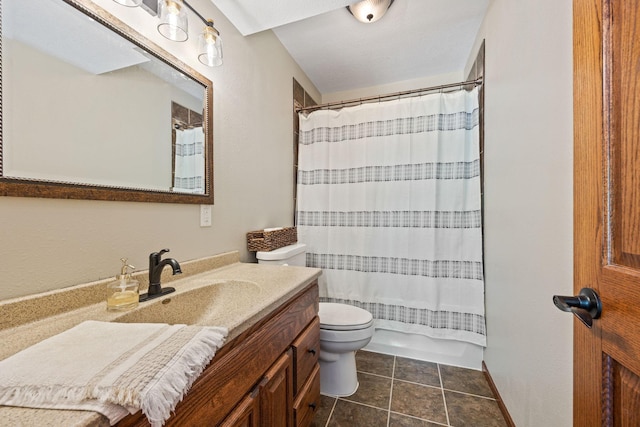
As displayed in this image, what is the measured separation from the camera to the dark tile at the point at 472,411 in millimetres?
1280

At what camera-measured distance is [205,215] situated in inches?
49.6

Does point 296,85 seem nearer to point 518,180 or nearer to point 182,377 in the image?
point 518,180

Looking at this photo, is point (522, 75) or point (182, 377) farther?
point (522, 75)

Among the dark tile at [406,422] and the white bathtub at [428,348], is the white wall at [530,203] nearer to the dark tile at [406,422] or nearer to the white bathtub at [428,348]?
the white bathtub at [428,348]

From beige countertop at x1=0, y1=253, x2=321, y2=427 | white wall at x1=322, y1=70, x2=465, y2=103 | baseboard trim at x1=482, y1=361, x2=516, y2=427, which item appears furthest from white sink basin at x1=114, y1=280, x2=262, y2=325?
white wall at x1=322, y1=70, x2=465, y2=103

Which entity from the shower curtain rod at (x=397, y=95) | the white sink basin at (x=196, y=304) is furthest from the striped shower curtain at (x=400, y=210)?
the white sink basin at (x=196, y=304)

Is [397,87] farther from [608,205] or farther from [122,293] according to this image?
[122,293]

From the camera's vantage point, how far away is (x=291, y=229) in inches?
74.4

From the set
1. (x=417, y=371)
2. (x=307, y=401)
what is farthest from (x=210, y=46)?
(x=417, y=371)

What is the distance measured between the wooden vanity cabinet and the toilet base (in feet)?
1.00

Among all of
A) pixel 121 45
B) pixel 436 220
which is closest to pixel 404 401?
pixel 436 220

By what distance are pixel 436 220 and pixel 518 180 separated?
68 centimetres

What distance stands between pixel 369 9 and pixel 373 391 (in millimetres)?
2444

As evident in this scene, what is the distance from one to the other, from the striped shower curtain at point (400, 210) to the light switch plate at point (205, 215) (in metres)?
0.96
